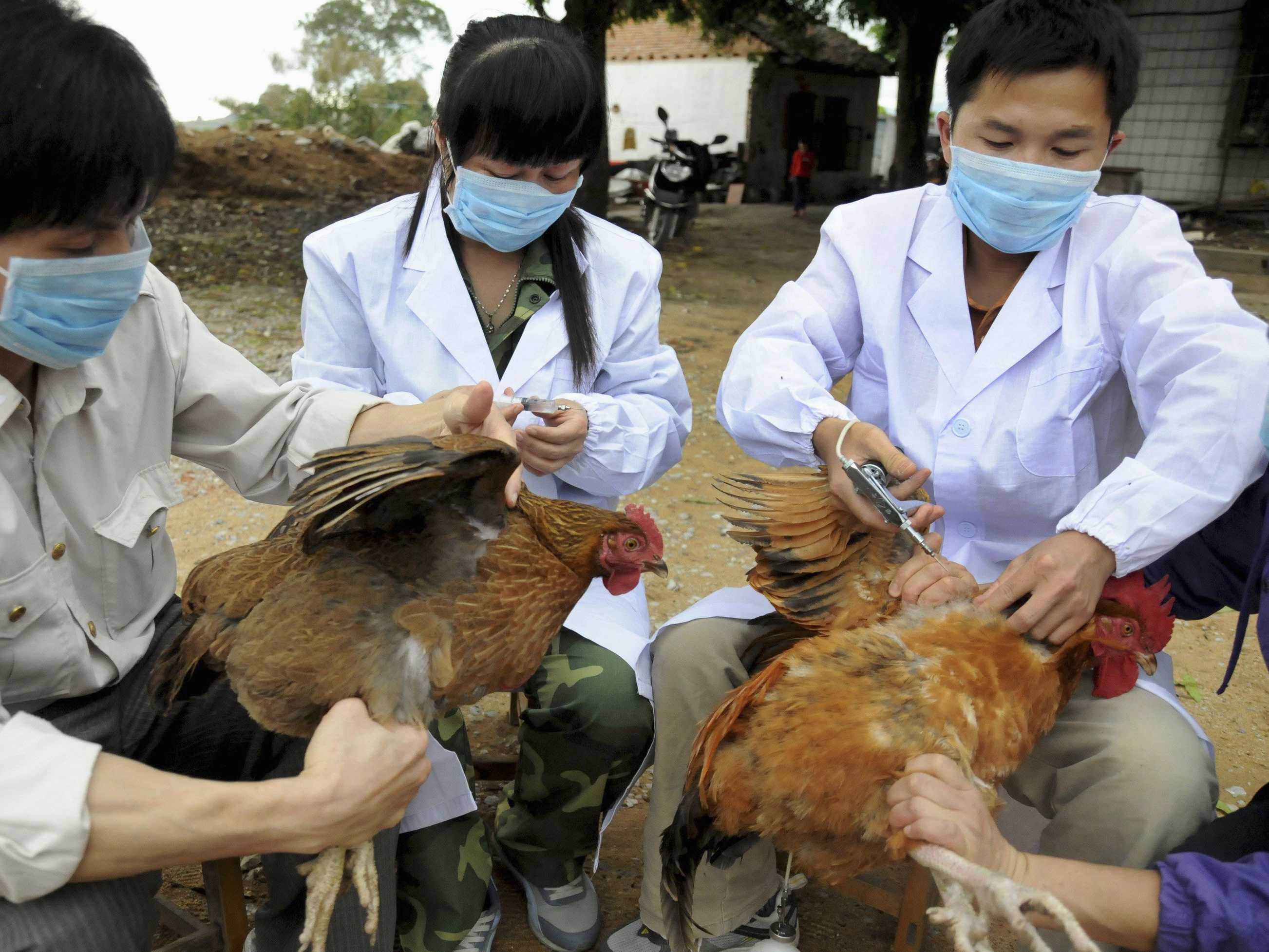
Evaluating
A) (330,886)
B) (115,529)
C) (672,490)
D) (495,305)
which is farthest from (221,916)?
(672,490)

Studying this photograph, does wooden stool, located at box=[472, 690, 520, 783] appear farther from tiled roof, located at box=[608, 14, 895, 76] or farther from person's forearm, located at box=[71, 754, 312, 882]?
tiled roof, located at box=[608, 14, 895, 76]

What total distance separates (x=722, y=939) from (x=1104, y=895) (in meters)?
1.24

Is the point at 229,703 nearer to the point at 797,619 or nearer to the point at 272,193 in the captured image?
the point at 797,619

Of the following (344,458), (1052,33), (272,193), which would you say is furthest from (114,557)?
(272,193)

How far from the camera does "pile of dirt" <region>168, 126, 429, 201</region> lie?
16031mm

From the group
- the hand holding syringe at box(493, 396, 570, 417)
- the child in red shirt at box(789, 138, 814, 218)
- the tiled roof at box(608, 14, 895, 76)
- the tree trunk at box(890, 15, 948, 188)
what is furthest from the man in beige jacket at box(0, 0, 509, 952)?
the child in red shirt at box(789, 138, 814, 218)

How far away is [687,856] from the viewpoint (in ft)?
7.61

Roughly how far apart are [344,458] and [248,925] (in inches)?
55.0

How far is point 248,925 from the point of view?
8.20 feet

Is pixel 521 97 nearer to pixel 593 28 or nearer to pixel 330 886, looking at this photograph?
pixel 330 886

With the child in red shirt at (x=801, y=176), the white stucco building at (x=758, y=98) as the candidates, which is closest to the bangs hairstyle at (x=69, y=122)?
the child in red shirt at (x=801, y=176)

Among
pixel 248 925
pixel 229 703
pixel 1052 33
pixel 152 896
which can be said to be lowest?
pixel 248 925

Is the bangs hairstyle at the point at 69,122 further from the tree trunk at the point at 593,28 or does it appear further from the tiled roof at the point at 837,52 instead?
the tiled roof at the point at 837,52

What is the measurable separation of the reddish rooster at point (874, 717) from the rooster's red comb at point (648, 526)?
459mm
